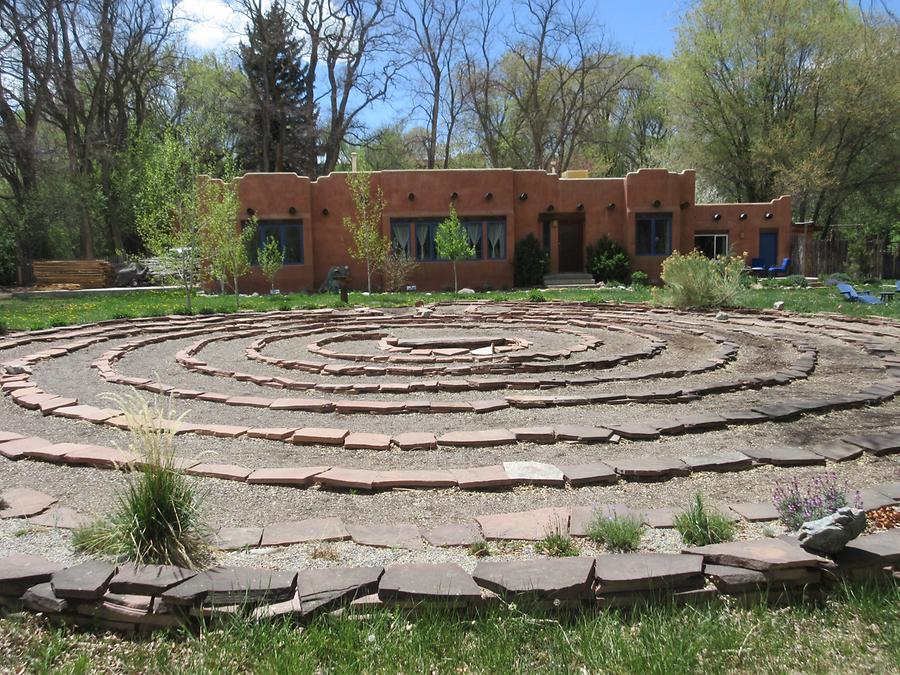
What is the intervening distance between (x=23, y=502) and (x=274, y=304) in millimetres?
13074

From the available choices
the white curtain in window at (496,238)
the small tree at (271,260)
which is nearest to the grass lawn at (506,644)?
the small tree at (271,260)

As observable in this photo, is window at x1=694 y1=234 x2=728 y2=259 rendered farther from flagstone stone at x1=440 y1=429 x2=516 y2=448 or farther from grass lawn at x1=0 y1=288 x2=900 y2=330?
flagstone stone at x1=440 y1=429 x2=516 y2=448

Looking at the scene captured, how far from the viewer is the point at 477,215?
23.5 metres

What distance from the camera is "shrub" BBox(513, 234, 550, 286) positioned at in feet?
77.0

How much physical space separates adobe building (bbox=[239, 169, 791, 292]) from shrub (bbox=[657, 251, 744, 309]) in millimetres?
9562

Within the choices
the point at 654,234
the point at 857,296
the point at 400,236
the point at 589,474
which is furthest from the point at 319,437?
the point at 654,234

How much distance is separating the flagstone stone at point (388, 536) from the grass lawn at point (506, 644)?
62cm

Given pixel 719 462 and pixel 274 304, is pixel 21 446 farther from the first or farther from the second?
pixel 274 304

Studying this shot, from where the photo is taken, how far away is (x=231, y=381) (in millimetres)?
7582

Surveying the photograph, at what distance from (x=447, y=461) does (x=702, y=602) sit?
2236 millimetres

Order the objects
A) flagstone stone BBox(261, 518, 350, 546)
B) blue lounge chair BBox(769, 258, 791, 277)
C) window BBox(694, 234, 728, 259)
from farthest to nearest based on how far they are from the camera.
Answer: window BBox(694, 234, 728, 259) → blue lounge chair BBox(769, 258, 791, 277) → flagstone stone BBox(261, 518, 350, 546)

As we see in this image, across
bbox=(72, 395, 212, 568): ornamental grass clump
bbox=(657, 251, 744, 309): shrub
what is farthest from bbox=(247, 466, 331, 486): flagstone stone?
bbox=(657, 251, 744, 309): shrub

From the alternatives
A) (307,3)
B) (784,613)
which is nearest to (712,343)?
(784,613)

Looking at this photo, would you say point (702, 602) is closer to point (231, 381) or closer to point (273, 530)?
point (273, 530)
